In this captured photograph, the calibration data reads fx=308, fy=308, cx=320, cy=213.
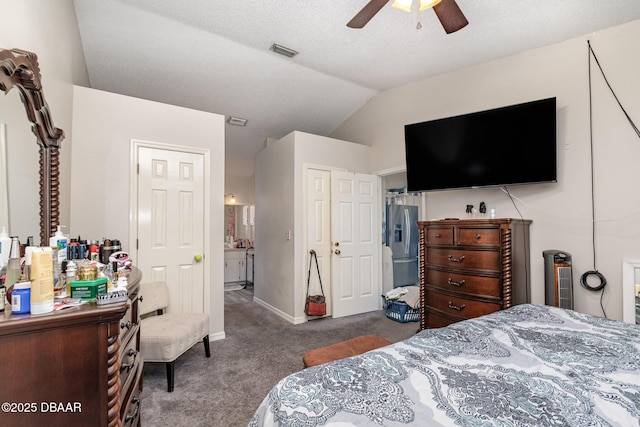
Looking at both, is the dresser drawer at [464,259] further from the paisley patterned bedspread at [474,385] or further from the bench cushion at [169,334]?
the bench cushion at [169,334]

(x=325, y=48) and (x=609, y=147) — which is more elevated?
(x=325, y=48)

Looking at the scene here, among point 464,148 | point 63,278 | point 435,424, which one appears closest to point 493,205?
point 464,148

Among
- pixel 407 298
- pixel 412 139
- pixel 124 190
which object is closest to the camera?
pixel 124 190

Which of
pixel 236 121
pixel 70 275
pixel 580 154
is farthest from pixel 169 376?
pixel 580 154

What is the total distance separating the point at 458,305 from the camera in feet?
9.06

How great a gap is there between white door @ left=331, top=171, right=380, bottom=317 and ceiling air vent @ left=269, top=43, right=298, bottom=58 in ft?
5.18

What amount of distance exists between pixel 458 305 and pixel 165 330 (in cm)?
248

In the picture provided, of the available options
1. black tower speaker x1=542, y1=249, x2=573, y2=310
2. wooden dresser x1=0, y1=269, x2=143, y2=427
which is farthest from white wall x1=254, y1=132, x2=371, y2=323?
wooden dresser x1=0, y1=269, x2=143, y2=427

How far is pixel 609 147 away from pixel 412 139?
1.65 meters

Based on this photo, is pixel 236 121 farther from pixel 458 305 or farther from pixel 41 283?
pixel 41 283

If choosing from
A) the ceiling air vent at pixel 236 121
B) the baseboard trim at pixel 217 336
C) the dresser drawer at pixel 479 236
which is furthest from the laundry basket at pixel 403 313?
the ceiling air vent at pixel 236 121

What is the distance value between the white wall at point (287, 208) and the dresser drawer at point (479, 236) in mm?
1998

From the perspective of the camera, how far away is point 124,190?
292 centimetres

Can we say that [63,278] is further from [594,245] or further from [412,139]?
[594,245]
